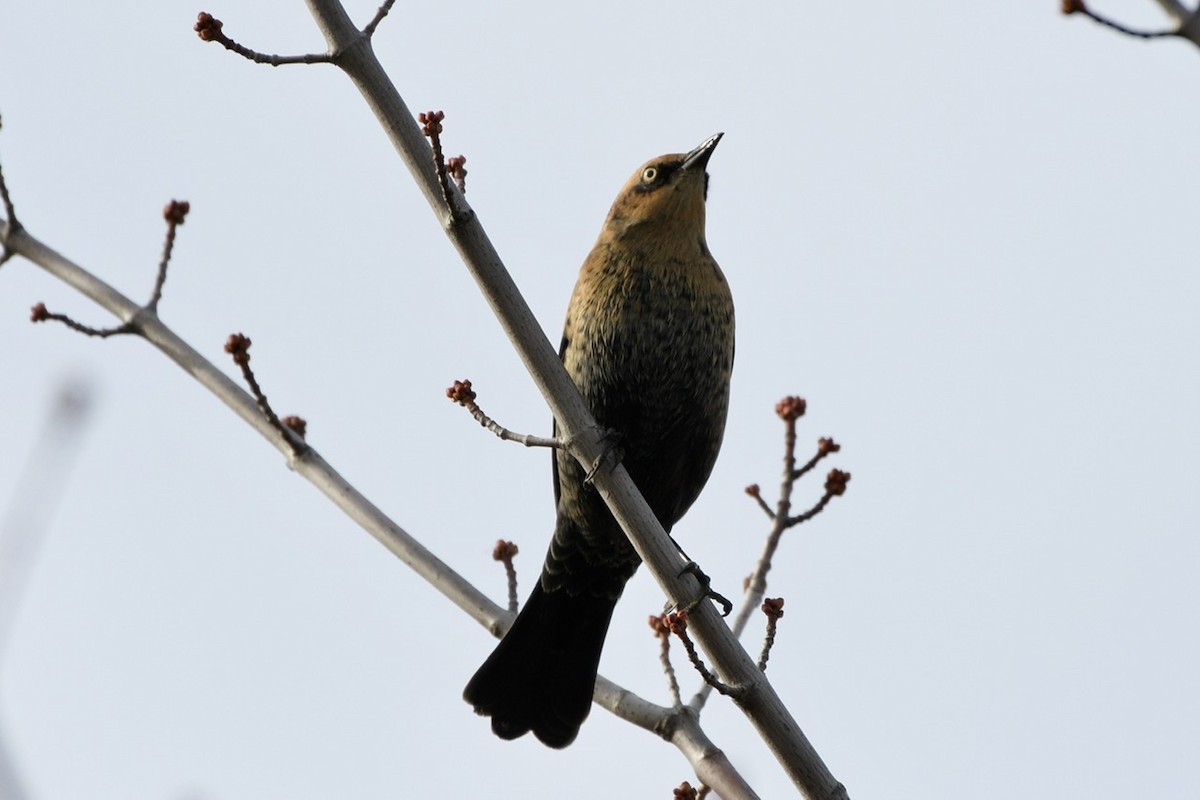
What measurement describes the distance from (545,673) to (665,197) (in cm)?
185

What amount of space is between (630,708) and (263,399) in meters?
1.48

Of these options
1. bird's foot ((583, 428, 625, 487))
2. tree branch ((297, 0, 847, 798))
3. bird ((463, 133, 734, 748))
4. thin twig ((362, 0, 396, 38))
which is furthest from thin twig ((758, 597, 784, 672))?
thin twig ((362, 0, 396, 38))

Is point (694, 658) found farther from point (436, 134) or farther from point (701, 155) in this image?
point (701, 155)

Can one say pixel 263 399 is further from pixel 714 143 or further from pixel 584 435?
pixel 714 143

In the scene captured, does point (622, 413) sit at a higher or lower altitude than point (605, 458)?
higher

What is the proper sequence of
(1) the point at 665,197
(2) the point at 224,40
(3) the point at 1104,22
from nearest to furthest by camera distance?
1. (3) the point at 1104,22
2. (2) the point at 224,40
3. (1) the point at 665,197

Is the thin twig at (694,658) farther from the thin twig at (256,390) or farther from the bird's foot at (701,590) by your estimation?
the thin twig at (256,390)

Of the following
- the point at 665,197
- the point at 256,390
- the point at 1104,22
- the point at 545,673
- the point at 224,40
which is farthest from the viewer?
the point at 665,197

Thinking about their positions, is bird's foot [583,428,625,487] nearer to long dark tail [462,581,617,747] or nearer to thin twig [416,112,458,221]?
thin twig [416,112,458,221]

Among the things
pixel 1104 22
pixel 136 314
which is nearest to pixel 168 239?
pixel 136 314

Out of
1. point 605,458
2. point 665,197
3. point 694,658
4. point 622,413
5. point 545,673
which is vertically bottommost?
point 694,658

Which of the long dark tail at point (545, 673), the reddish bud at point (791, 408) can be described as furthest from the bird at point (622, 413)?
the reddish bud at point (791, 408)

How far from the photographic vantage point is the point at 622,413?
4.90 m

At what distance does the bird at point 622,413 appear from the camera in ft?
16.2
